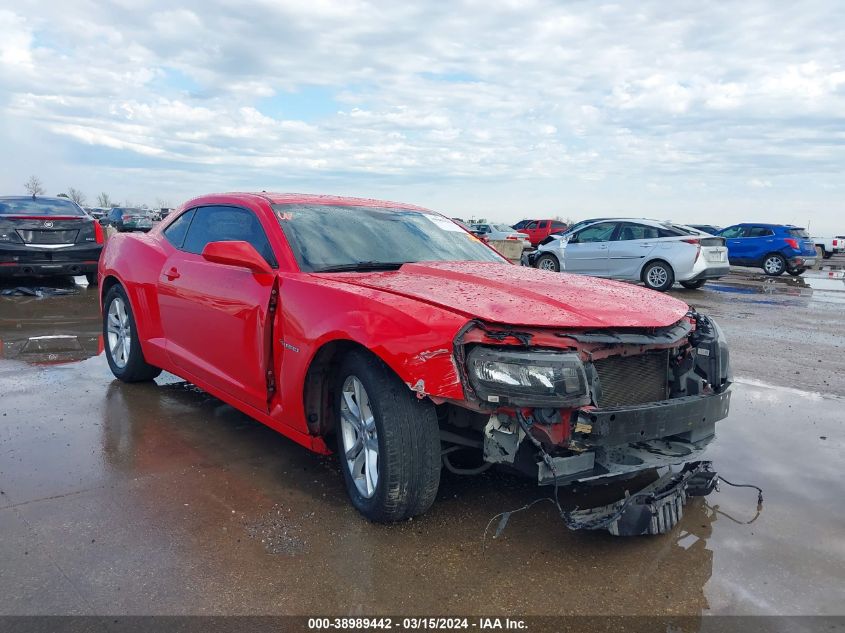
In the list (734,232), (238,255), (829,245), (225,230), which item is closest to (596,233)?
(734,232)

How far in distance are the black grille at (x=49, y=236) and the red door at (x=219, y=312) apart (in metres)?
7.49

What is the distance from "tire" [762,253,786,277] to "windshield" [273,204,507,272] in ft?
59.8

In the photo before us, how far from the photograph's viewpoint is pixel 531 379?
2.75 m

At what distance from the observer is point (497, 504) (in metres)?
3.47

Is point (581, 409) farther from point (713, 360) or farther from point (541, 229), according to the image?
point (541, 229)

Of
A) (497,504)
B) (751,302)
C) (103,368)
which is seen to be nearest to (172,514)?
(497,504)

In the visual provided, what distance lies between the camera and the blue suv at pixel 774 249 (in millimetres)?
19969

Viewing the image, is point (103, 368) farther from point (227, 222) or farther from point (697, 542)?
point (697, 542)

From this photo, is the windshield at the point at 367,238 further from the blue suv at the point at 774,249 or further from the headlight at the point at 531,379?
the blue suv at the point at 774,249

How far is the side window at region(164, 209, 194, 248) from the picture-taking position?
500 cm

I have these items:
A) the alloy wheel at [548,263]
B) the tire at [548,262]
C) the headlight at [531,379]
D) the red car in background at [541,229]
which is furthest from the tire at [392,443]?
the red car in background at [541,229]

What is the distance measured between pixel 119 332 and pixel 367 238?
104 inches

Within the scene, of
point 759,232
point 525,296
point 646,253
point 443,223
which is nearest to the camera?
point 525,296

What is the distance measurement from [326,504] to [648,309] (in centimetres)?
186
